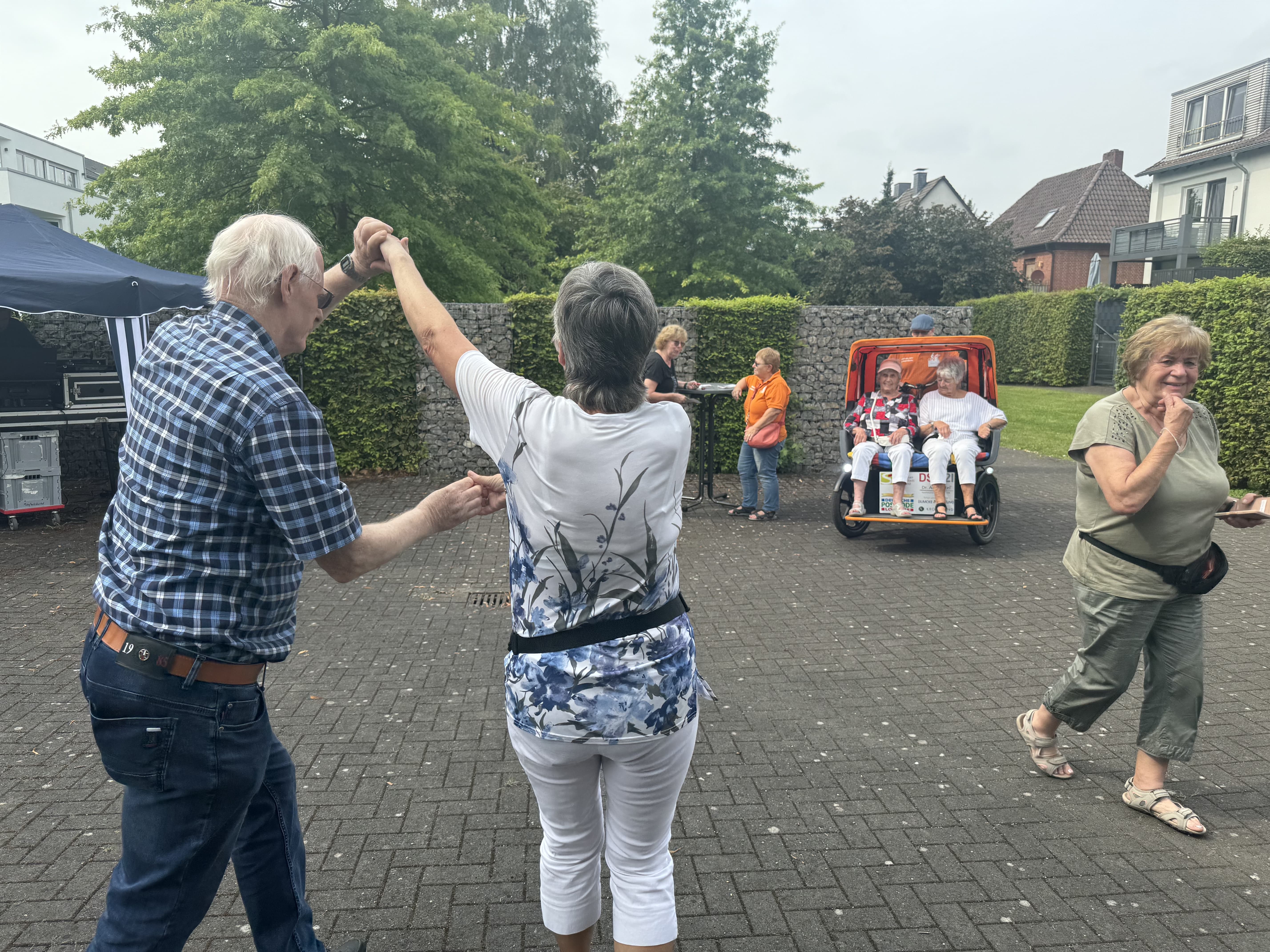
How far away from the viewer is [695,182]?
2592 centimetres

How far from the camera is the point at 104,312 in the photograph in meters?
9.22

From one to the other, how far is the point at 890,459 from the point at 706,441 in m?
3.14

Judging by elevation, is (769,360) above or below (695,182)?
below

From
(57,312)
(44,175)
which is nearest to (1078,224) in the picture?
(57,312)

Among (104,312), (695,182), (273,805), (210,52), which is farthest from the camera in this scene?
(695,182)

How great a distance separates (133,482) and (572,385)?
1021mm

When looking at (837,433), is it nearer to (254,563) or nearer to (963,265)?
(254,563)

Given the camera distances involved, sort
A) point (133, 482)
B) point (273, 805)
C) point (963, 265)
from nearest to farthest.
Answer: point (133, 482)
point (273, 805)
point (963, 265)

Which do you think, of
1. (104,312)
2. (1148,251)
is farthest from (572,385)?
(1148,251)

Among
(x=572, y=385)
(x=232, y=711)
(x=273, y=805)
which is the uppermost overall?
(x=572, y=385)

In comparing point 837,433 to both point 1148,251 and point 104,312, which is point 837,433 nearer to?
point 104,312

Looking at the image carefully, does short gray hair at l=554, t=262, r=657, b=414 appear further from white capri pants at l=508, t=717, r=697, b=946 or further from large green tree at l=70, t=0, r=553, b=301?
large green tree at l=70, t=0, r=553, b=301

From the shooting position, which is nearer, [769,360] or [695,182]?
[769,360]

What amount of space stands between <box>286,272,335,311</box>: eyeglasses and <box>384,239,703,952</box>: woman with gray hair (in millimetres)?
Answer: 284
